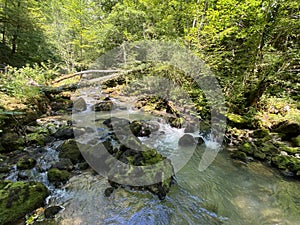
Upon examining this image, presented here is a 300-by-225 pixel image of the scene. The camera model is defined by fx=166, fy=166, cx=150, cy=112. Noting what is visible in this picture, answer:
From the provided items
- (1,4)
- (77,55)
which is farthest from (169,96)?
(77,55)

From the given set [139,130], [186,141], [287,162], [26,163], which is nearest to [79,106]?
[139,130]

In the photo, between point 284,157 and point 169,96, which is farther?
point 169,96

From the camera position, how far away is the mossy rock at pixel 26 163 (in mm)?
3797

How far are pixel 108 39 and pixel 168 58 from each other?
21.5ft

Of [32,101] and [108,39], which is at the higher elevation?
[108,39]

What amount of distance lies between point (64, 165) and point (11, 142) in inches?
74.7

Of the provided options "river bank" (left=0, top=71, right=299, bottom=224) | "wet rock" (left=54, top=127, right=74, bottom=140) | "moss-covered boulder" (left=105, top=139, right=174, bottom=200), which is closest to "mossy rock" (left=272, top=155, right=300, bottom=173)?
"river bank" (left=0, top=71, right=299, bottom=224)

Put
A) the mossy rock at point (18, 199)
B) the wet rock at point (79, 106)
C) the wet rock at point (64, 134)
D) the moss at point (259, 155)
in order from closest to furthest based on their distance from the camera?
the mossy rock at point (18, 199)
the moss at point (259, 155)
the wet rock at point (64, 134)
the wet rock at point (79, 106)

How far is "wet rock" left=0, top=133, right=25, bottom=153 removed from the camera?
14.5 ft

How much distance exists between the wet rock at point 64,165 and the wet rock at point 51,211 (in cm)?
110

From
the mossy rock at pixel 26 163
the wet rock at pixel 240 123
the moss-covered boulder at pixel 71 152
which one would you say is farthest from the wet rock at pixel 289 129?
the mossy rock at pixel 26 163

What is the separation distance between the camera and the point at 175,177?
13.0ft

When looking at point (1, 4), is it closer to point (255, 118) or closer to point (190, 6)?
point (190, 6)

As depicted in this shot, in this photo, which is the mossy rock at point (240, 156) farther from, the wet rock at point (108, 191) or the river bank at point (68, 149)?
the wet rock at point (108, 191)
